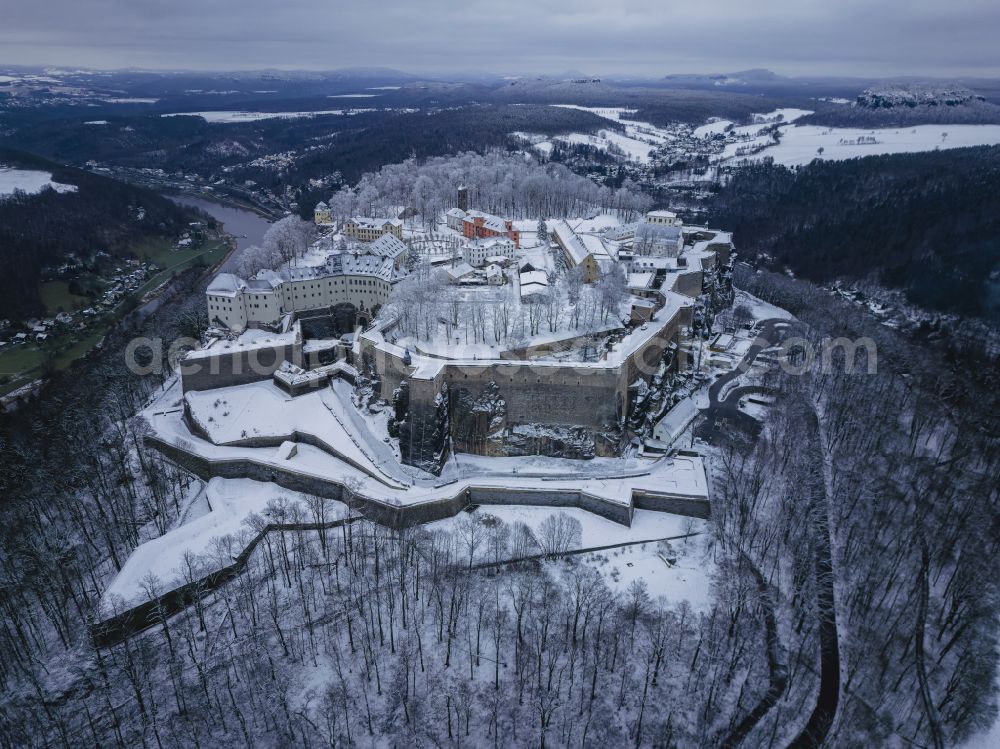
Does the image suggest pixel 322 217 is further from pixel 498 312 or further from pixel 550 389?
pixel 550 389

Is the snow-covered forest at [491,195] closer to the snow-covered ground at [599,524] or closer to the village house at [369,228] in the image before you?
the village house at [369,228]

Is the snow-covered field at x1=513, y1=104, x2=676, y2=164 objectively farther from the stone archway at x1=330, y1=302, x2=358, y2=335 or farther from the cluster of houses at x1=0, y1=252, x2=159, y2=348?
the stone archway at x1=330, y1=302, x2=358, y2=335

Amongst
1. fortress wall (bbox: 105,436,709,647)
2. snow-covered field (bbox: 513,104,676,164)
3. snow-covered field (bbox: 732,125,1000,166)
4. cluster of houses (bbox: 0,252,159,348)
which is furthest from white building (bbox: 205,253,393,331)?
snow-covered field (bbox: 732,125,1000,166)

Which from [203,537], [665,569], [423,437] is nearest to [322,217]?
[423,437]

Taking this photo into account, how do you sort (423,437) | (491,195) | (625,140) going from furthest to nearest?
(625,140)
(491,195)
(423,437)

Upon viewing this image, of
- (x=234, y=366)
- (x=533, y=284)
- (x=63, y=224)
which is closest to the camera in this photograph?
(x=234, y=366)
